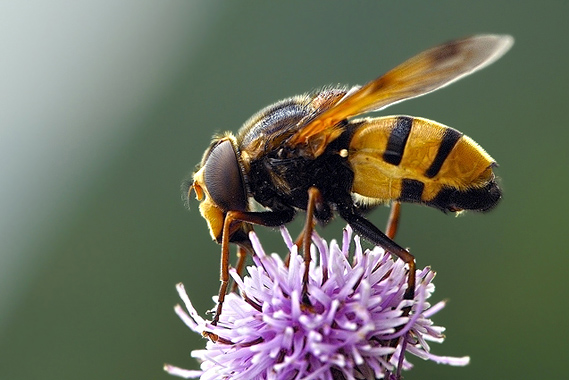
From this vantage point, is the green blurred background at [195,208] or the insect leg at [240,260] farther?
the green blurred background at [195,208]

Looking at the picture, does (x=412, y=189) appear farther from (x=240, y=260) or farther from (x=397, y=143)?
(x=240, y=260)

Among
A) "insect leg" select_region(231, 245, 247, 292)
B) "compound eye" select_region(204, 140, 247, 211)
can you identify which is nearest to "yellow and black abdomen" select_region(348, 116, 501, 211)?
"compound eye" select_region(204, 140, 247, 211)

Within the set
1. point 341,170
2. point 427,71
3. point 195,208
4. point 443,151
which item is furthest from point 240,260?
point 195,208

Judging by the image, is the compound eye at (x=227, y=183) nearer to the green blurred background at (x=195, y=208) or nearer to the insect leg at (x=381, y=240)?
the insect leg at (x=381, y=240)

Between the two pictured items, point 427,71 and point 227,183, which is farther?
point 227,183

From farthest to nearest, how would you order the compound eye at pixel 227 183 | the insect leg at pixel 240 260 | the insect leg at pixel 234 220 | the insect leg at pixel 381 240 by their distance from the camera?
the insect leg at pixel 240 260 < the compound eye at pixel 227 183 < the insect leg at pixel 234 220 < the insect leg at pixel 381 240

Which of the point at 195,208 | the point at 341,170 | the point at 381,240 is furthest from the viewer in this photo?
the point at 195,208

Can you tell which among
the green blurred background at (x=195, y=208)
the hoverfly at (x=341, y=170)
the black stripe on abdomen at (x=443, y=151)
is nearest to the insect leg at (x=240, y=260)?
the hoverfly at (x=341, y=170)
